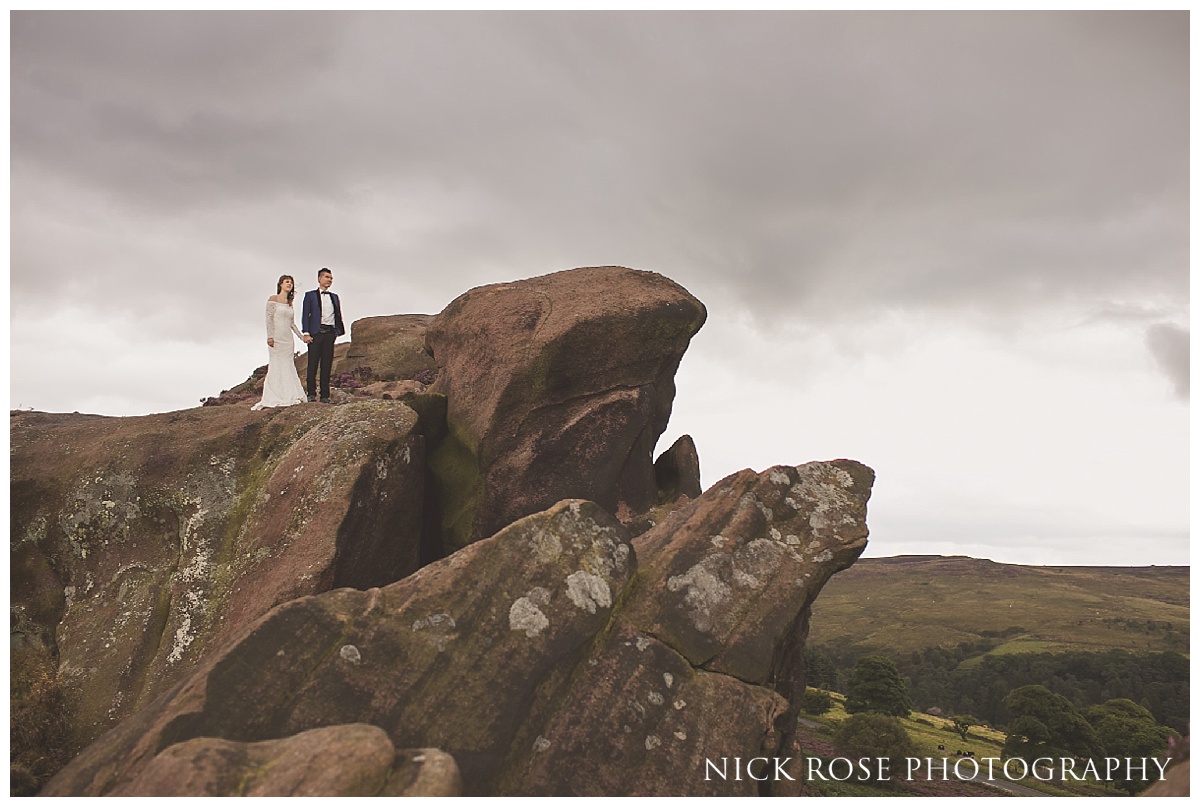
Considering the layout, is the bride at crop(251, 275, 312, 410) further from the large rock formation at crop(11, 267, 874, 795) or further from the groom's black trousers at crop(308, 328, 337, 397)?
the large rock formation at crop(11, 267, 874, 795)

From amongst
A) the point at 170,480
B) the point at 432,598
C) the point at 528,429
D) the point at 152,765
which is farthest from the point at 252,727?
the point at 528,429

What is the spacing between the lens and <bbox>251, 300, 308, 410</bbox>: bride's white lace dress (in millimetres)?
22797

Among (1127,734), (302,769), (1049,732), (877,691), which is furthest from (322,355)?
(877,691)

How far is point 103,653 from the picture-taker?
15508 mm

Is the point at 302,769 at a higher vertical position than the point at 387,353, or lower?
lower

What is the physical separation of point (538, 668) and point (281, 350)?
15565mm

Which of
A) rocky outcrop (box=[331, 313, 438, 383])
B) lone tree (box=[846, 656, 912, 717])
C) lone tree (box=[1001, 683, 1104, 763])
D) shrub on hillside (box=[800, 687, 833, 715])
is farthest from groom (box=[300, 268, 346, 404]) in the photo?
lone tree (box=[846, 656, 912, 717])

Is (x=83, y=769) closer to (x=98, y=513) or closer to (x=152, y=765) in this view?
(x=152, y=765)

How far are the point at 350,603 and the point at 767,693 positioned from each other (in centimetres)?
716

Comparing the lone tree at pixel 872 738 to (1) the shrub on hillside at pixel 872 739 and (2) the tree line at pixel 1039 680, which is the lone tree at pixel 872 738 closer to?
(1) the shrub on hillside at pixel 872 739

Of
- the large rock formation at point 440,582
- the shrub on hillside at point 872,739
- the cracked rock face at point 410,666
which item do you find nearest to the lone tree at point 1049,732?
the shrub on hillside at point 872,739

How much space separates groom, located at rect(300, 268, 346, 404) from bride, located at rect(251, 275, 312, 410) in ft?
1.15

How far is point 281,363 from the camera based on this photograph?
76.1 feet

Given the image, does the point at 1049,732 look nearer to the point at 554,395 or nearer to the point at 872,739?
the point at 872,739
